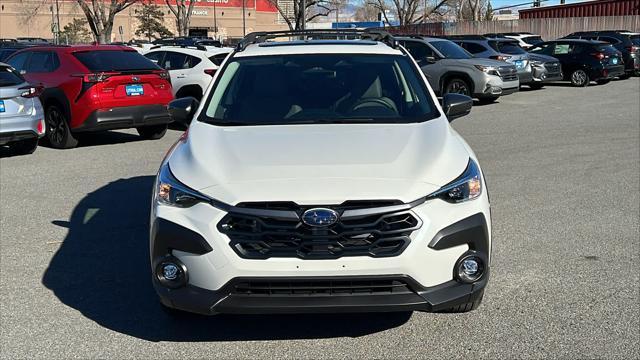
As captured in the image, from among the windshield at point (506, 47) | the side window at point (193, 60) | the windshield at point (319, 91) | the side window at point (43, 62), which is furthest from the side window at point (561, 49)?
the windshield at point (319, 91)

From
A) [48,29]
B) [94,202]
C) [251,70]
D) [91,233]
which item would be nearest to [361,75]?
[251,70]

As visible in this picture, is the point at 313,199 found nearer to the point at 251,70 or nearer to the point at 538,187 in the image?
the point at 251,70

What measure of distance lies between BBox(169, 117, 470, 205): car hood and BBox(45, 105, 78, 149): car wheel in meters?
7.52

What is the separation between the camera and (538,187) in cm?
801

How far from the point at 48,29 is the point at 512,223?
307 ft

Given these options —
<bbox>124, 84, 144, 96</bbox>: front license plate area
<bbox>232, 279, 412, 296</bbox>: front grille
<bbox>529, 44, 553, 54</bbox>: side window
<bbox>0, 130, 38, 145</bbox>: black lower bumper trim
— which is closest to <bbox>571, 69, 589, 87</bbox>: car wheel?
<bbox>529, 44, 553, 54</bbox>: side window

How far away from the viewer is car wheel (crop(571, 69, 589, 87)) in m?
22.8

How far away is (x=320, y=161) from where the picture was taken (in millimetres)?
3764

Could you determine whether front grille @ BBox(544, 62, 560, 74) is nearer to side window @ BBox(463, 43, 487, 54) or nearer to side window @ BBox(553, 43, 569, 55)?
side window @ BBox(553, 43, 569, 55)

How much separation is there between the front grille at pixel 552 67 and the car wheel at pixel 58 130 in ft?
49.2

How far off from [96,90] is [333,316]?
25.9 feet

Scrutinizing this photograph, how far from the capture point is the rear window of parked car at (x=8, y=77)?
10273 mm

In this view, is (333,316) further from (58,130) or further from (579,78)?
(579,78)

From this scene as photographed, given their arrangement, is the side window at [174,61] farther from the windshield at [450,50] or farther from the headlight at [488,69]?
the headlight at [488,69]
